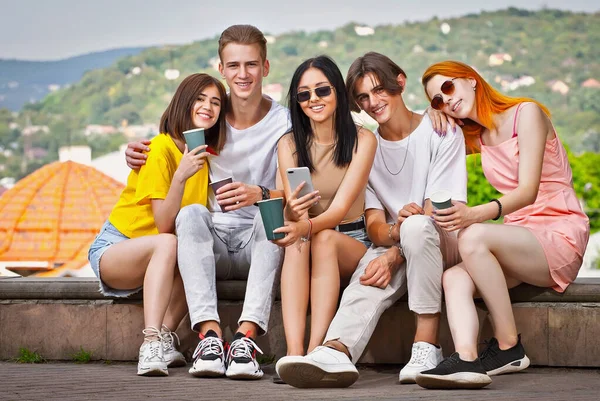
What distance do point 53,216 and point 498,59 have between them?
36561 millimetres

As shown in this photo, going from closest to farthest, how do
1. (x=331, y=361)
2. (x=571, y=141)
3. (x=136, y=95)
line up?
(x=331, y=361)
(x=571, y=141)
(x=136, y=95)

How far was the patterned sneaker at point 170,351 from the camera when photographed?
4.39m

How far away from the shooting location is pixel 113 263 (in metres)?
4.51

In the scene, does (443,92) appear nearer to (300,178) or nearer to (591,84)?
(300,178)

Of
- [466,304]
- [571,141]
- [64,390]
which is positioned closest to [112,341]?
[64,390]

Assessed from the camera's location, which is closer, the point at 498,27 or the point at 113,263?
the point at 113,263

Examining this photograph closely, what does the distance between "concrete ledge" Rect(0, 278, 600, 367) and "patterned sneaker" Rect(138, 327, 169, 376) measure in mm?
532

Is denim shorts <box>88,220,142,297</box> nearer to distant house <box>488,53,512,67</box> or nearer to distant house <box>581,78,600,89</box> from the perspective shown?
distant house <box>488,53,512,67</box>

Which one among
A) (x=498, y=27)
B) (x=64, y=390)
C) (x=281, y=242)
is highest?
(x=498, y=27)

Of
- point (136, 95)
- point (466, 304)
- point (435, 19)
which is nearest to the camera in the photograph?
point (466, 304)

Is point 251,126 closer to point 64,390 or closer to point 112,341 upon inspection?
point 112,341

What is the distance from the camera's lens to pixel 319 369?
12.3 ft

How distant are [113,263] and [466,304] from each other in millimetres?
1627

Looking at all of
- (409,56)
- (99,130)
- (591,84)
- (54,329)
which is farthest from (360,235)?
(409,56)
